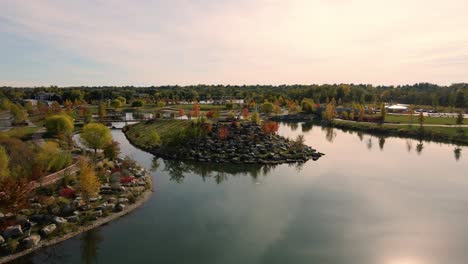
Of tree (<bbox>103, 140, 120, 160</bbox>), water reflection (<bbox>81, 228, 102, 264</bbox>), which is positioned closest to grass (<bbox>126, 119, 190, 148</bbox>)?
tree (<bbox>103, 140, 120, 160</bbox>)

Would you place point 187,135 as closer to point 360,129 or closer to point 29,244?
point 29,244

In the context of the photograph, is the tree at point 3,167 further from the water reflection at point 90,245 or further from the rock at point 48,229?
the water reflection at point 90,245

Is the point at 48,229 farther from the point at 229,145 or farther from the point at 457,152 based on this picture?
the point at 457,152

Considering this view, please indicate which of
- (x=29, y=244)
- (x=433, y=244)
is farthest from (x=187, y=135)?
(x=433, y=244)

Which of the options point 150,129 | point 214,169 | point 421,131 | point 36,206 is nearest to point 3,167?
point 36,206

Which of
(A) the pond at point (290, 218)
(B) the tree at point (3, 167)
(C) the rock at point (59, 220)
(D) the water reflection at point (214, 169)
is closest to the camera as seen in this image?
(A) the pond at point (290, 218)

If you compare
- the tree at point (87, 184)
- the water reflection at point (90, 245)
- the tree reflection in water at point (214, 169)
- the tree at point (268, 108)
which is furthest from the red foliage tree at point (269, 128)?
the tree at point (268, 108)
